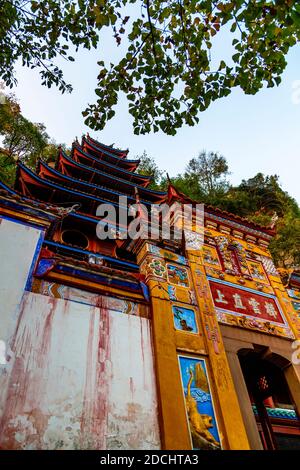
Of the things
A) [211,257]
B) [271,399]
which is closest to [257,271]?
[211,257]

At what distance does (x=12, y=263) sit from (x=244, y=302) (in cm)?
526

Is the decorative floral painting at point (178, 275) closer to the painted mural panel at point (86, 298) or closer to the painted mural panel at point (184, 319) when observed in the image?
the painted mural panel at point (184, 319)

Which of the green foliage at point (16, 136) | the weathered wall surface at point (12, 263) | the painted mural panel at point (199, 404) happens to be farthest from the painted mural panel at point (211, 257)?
the green foliage at point (16, 136)

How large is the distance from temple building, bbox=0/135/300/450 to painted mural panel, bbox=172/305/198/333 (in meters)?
0.03

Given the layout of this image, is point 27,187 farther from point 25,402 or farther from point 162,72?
point 25,402

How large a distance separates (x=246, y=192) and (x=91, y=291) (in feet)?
84.3

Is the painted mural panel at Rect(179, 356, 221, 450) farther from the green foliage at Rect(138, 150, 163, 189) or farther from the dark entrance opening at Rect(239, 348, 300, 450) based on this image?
the green foliage at Rect(138, 150, 163, 189)

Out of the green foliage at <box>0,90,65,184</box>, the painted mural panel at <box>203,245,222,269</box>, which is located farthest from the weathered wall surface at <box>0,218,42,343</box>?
the green foliage at <box>0,90,65,184</box>

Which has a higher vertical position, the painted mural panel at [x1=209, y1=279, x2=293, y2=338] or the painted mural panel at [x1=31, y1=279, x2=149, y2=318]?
the painted mural panel at [x1=209, y1=279, x2=293, y2=338]

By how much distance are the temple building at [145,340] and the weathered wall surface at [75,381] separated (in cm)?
2

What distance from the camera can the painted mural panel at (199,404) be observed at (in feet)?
16.2

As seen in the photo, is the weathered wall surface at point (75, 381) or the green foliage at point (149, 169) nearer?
the weathered wall surface at point (75, 381)

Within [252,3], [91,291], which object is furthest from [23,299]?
[252,3]

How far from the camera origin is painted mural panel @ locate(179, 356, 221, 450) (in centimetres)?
494
